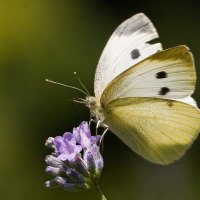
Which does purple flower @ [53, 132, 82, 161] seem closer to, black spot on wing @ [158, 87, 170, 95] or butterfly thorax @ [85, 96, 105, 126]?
butterfly thorax @ [85, 96, 105, 126]

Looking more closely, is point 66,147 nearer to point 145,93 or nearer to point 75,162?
point 75,162

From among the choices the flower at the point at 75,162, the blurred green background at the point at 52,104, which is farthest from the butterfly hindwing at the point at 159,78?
the blurred green background at the point at 52,104

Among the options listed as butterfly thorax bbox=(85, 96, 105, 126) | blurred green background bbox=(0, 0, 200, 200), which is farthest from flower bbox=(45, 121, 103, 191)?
blurred green background bbox=(0, 0, 200, 200)

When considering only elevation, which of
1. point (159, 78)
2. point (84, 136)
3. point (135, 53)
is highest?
point (135, 53)

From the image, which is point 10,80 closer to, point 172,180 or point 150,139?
point 172,180

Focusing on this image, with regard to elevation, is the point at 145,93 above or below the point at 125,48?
below

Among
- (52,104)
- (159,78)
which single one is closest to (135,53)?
(159,78)
